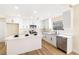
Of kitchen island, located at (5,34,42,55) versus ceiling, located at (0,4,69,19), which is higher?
ceiling, located at (0,4,69,19)

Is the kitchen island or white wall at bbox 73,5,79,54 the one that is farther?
white wall at bbox 73,5,79,54

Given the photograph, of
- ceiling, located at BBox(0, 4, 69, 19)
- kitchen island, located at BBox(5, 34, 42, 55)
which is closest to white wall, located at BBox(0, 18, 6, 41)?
ceiling, located at BBox(0, 4, 69, 19)

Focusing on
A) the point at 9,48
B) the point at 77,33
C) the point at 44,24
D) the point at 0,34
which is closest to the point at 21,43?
the point at 9,48

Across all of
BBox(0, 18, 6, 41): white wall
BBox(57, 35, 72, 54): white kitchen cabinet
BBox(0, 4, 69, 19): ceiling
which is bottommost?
BBox(57, 35, 72, 54): white kitchen cabinet

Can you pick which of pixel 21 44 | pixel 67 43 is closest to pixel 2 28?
pixel 21 44

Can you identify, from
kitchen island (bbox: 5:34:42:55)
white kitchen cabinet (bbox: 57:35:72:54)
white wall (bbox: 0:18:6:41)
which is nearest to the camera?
kitchen island (bbox: 5:34:42:55)

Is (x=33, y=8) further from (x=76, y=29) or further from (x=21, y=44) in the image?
(x=76, y=29)

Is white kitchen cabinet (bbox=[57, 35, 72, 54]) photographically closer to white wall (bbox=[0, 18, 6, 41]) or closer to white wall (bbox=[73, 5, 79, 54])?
white wall (bbox=[73, 5, 79, 54])

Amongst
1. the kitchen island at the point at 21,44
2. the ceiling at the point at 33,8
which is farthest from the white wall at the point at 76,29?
the kitchen island at the point at 21,44

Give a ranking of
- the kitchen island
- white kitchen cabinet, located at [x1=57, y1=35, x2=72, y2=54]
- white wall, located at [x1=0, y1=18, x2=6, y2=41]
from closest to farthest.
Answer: the kitchen island < white kitchen cabinet, located at [x1=57, y1=35, x2=72, y2=54] < white wall, located at [x1=0, y1=18, x2=6, y2=41]

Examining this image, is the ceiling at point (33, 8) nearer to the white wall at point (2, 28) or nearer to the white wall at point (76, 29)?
the white wall at point (76, 29)

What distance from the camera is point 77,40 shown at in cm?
465
